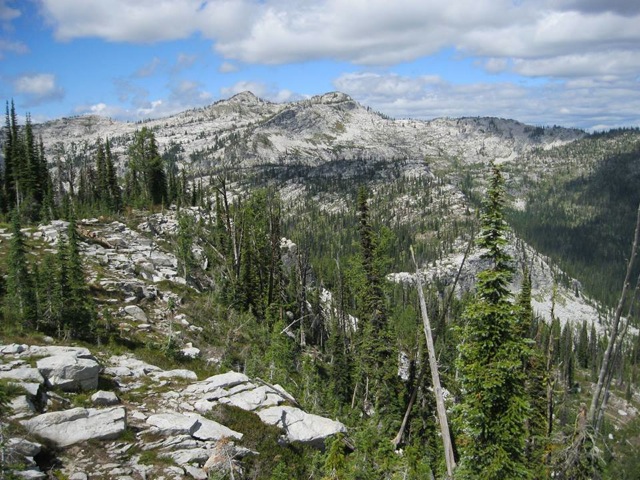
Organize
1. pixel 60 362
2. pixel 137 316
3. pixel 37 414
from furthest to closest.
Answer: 1. pixel 137 316
2. pixel 60 362
3. pixel 37 414

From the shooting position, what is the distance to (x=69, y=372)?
15.3 metres

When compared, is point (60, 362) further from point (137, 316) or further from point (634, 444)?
point (634, 444)

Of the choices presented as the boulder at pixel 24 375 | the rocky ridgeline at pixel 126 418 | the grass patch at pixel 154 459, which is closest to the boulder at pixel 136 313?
the rocky ridgeline at pixel 126 418

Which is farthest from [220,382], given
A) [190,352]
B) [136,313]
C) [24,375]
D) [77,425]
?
[136,313]

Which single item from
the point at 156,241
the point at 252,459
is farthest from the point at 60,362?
the point at 156,241

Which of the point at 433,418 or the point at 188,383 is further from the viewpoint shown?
the point at 433,418

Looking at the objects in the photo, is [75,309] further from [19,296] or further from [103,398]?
[103,398]

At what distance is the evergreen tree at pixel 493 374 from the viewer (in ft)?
49.1

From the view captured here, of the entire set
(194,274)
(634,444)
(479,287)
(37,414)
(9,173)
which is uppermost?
(9,173)

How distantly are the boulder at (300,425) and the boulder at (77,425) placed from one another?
5.52m

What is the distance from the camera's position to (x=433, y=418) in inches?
1212

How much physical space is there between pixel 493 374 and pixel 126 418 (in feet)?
40.2

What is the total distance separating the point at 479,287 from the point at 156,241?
44.5 metres

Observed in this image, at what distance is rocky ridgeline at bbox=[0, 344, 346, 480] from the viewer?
39.0 ft
